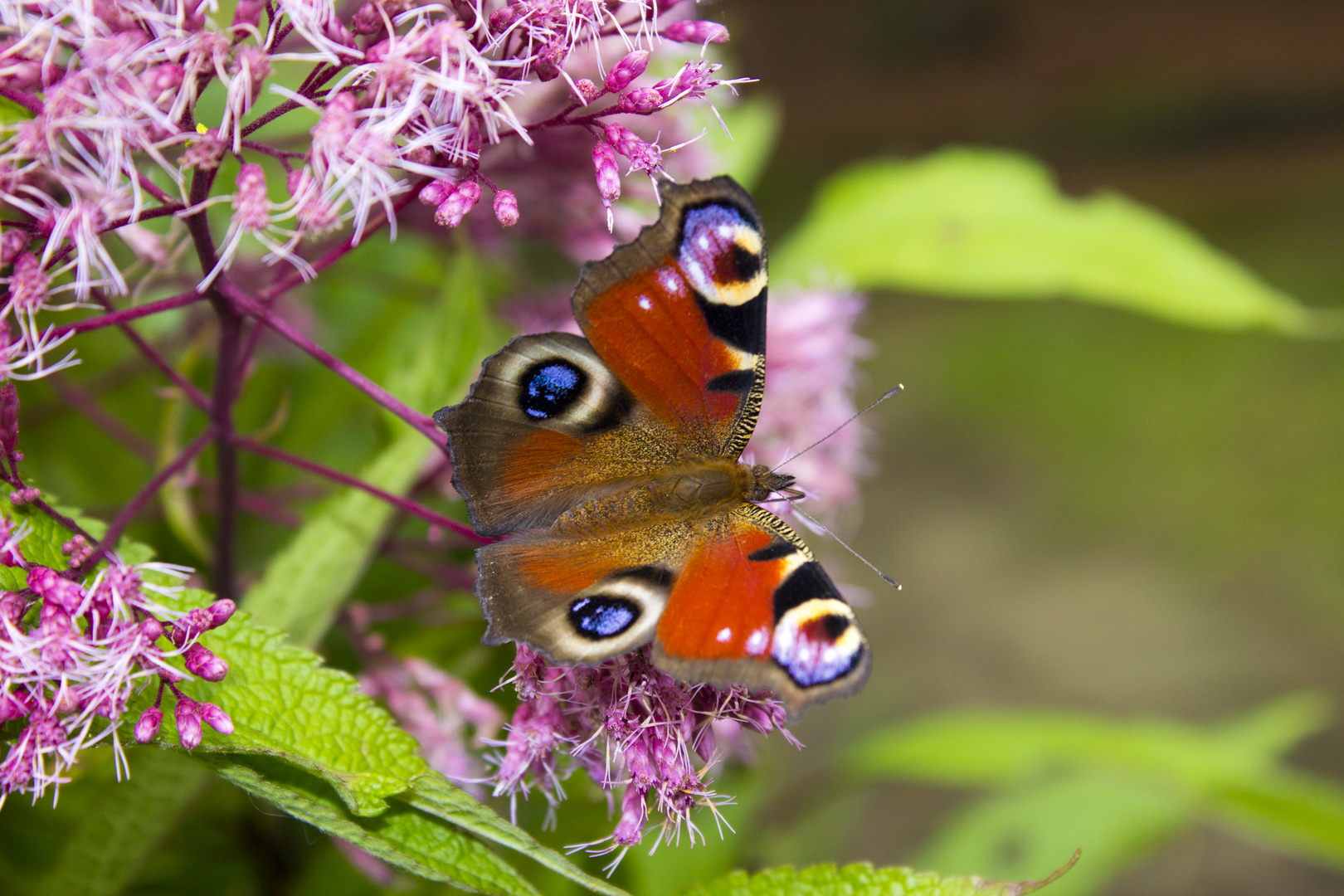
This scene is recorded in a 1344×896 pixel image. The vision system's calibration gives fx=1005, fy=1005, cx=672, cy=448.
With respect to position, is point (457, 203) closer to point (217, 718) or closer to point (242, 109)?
point (242, 109)

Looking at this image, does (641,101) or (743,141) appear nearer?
(641,101)

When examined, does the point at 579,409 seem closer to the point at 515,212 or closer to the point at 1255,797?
the point at 515,212

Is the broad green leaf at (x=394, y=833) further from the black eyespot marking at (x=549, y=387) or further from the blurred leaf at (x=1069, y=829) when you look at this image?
the blurred leaf at (x=1069, y=829)

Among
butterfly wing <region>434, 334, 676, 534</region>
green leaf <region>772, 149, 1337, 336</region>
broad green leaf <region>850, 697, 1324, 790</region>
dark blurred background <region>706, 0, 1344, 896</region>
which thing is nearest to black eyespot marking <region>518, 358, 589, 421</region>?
butterfly wing <region>434, 334, 676, 534</region>

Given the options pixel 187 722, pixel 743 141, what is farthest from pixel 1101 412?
pixel 187 722

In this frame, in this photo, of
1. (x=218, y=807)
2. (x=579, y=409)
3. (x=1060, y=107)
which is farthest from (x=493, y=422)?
(x=1060, y=107)

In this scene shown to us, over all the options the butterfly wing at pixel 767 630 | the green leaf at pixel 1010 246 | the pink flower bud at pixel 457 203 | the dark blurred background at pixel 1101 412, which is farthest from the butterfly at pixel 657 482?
the dark blurred background at pixel 1101 412
